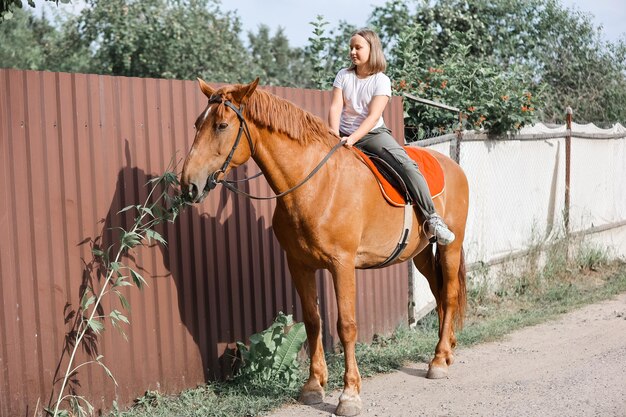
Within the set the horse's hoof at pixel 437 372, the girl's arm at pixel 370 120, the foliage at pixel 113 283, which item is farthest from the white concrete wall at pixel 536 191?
the foliage at pixel 113 283

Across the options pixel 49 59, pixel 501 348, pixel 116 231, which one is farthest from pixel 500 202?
pixel 49 59

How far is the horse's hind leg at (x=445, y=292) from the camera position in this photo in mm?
6343

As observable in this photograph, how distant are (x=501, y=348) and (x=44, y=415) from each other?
4354 mm

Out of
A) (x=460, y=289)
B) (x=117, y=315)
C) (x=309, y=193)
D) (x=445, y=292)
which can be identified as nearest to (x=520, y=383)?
(x=445, y=292)

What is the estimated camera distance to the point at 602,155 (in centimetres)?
1250

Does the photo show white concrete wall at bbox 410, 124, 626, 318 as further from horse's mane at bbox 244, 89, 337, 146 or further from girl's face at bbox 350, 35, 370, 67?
horse's mane at bbox 244, 89, 337, 146

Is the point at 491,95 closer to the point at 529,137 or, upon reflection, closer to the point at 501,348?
the point at 529,137

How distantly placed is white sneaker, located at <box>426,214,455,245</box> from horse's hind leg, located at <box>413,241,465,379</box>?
1.91 feet

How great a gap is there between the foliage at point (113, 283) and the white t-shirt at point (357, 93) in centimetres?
155

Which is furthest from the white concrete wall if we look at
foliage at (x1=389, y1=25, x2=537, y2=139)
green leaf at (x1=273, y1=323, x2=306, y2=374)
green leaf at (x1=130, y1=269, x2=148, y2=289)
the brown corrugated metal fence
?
green leaf at (x1=130, y1=269, x2=148, y2=289)

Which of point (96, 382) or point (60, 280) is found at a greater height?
point (60, 280)

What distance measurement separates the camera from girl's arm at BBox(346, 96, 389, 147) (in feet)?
18.4

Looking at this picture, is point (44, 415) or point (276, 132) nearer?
point (44, 415)

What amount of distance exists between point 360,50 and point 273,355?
2.50 meters
